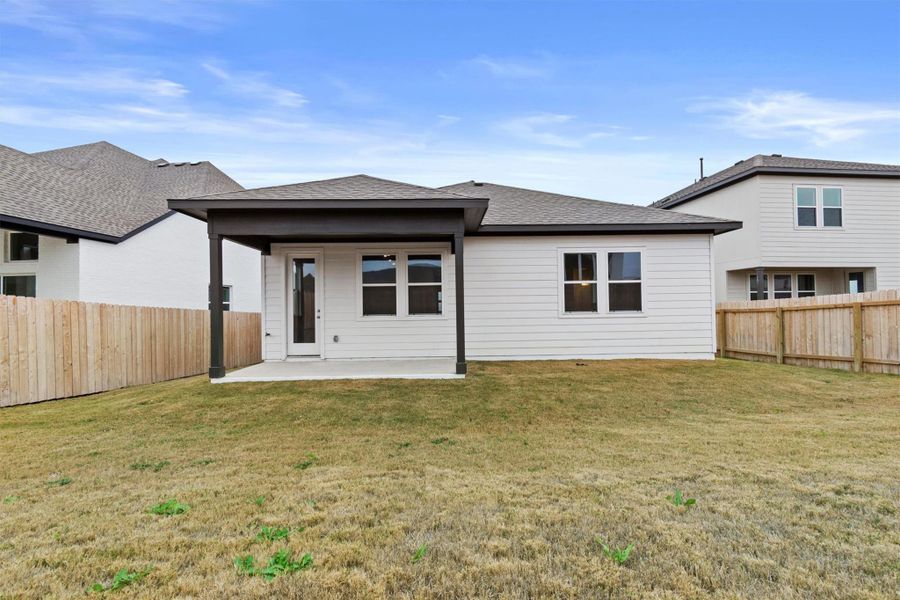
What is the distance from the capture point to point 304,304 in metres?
11.1

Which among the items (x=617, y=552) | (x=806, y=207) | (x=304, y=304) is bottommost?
(x=617, y=552)

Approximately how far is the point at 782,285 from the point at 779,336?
634cm

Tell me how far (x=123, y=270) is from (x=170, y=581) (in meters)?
12.8

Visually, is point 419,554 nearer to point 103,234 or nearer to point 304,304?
point 304,304

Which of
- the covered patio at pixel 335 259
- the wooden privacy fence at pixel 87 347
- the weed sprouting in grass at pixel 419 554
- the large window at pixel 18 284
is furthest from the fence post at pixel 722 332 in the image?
the large window at pixel 18 284

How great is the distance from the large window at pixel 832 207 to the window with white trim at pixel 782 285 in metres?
2.09

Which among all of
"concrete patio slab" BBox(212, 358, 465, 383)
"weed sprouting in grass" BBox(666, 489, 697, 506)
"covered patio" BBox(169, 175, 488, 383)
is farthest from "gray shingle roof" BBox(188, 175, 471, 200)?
"weed sprouting in grass" BBox(666, 489, 697, 506)

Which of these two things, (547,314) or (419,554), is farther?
(547,314)

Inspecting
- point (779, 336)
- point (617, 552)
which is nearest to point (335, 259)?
point (617, 552)

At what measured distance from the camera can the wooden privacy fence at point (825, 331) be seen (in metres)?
9.55

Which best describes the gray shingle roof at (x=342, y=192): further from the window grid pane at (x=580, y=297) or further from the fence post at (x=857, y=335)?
the fence post at (x=857, y=335)

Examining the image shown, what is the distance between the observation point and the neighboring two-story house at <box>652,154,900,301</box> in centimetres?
1524

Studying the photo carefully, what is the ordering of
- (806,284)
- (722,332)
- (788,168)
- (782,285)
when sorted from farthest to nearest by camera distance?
(806,284) < (782,285) < (788,168) < (722,332)

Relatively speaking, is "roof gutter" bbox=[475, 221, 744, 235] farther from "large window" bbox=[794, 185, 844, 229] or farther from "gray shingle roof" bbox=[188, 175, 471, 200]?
"large window" bbox=[794, 185, 844, 229]
